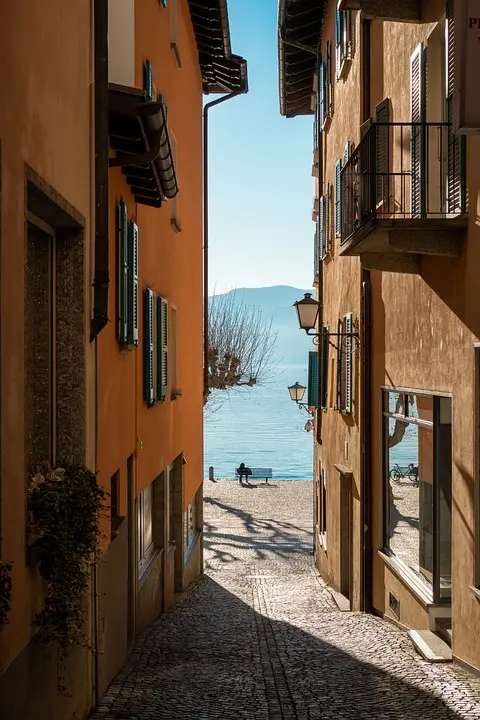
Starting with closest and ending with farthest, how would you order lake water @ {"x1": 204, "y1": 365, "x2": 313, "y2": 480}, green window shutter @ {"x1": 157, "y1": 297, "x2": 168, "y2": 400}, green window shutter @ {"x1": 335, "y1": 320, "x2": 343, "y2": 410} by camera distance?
green window shutter @ {"x1": 157, "y1": 297, "x2": 168, "y2": 400}, green window shutter @ {"x1": 335, "y1": 320, "x2": 343, "y2": 410}, lake water @ {"x1": 204, "y1": 365, "x2": 313, "y2": 480}

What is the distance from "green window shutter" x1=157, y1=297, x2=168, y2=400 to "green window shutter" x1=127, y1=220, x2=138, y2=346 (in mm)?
2764

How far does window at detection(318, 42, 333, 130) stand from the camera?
62.2 ft

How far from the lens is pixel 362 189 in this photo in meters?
9.95

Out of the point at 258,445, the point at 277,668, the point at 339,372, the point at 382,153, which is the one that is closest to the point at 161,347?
the point at 382,153

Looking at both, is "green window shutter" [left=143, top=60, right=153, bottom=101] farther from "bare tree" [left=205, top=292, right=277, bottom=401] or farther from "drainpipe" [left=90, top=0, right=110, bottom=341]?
"bare tree" [left=205, top=292, right=277, bottom=401]

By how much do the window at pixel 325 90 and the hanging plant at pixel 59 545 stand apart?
14195 millimetres

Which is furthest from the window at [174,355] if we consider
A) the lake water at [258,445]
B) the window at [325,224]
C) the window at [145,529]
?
the lake water at [258,445]

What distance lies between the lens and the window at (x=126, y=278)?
9359 millimetres

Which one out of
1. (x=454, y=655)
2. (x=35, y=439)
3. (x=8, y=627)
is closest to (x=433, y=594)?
(x=454, y=655)

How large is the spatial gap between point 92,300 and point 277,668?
4.10 meters

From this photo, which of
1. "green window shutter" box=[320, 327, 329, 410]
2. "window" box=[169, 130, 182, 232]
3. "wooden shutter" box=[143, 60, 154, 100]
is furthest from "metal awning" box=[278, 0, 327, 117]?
"wooden shutter" box=[143, 60, 154, 100]

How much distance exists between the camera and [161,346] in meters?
13.2

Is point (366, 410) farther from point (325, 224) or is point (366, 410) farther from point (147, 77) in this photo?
point (325, 224)

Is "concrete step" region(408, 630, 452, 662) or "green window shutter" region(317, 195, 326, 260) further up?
"green window shutter" region(317, 195, 326, 260)
